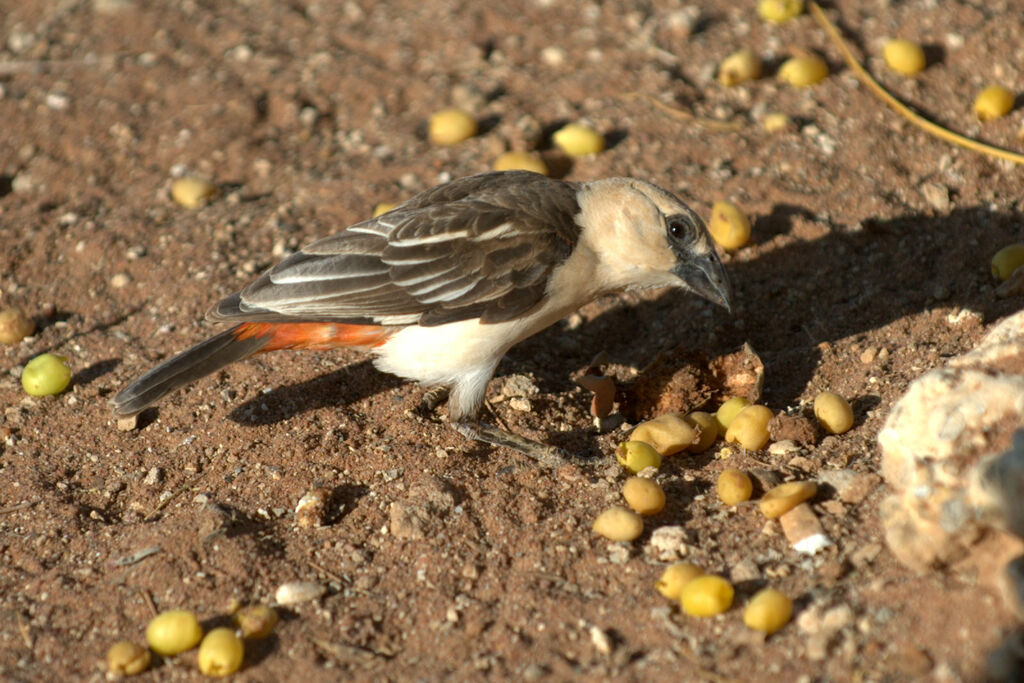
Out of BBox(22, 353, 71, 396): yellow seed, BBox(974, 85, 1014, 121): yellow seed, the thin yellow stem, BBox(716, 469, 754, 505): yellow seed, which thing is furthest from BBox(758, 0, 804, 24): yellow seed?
BBox(22, 353, 71, 396): yellow seed

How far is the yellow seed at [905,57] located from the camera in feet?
22.4

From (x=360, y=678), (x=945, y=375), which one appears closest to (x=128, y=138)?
(x=360, y=678)

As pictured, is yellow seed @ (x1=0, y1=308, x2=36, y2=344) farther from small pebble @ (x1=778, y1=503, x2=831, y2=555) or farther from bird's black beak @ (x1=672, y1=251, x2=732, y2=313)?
small pebble @ (x1=778, y1=503, x2=831, y2=555)

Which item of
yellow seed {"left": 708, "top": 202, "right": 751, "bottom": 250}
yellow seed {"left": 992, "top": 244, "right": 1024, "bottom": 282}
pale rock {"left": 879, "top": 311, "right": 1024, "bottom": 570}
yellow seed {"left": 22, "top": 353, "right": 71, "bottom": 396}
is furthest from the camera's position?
yellow seed {"left": 708, "top": 202, "right": 751, "bottom": 250}

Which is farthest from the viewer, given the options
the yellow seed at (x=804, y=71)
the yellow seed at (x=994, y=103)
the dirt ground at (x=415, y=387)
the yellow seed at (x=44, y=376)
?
the yellow seed at (x=804, y=71)

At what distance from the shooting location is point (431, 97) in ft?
24.5

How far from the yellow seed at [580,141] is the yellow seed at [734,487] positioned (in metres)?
3.19

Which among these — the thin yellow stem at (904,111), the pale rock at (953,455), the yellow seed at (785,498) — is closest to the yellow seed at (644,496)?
the yellow seed at (785,498)

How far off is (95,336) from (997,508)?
4783 millimetres

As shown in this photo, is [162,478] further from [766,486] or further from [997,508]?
[997,508]

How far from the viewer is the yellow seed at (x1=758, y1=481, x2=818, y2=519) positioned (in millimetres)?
3857

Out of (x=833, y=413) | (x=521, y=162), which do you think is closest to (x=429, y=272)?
(x=521, y=162)

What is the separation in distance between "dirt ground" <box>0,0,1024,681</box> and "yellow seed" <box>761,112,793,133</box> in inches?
2.1

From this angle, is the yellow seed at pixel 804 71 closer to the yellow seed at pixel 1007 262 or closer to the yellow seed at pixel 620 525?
the yellow seed at pixel 1007 262
